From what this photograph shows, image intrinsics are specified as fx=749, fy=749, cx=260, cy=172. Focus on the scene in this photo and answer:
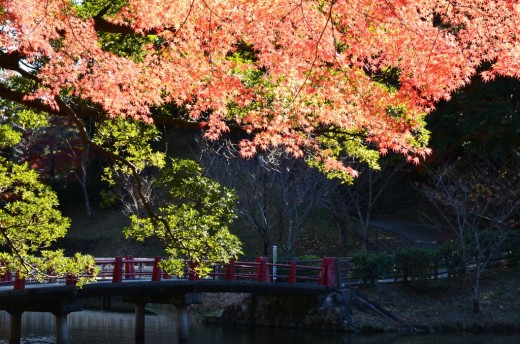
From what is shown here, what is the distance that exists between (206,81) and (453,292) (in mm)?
16194

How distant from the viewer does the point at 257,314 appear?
26.3 metres

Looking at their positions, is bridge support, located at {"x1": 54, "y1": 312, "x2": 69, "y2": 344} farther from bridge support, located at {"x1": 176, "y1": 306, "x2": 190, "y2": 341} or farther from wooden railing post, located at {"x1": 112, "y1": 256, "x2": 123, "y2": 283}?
bridge support, located at {"x1": 176, "y1": 306, "x2": 190, "y2": 341}

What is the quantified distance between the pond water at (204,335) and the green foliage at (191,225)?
887 centimetres

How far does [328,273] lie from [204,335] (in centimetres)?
449

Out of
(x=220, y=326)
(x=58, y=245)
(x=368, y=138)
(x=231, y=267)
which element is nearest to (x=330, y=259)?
(x=231, y=267)

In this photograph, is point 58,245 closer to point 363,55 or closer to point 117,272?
point 117,272

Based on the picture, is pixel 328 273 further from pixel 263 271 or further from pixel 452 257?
pixel 452 257

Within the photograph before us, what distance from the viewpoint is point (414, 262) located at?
88.8 feet

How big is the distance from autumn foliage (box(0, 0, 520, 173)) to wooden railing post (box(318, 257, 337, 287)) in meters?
10.8

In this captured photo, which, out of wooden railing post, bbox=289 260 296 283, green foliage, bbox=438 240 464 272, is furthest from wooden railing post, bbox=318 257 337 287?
green foliage, bbox=438 240 464 272

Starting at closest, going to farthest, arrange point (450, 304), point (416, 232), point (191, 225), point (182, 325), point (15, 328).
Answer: point (191, 225) < point (15, 328) < point (182, 325) < point (450, 304) < point (416, 232)

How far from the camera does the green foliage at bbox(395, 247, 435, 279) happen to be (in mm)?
26922

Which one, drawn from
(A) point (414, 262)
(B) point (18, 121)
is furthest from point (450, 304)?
(B) point (18, 121)

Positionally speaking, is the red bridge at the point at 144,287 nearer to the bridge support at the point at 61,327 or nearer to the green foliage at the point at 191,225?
the bridge support at the point at 61,327
